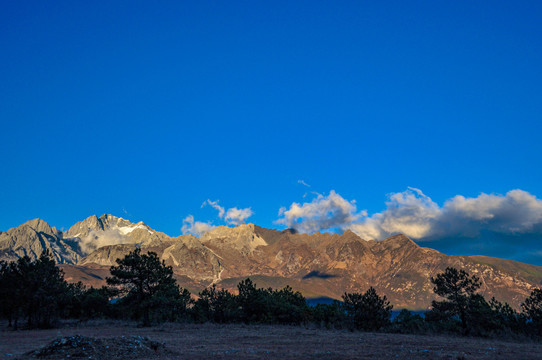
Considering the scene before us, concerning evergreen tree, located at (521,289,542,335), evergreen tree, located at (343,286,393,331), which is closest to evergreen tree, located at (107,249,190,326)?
evergreen tree, located at (343,286,393,331)

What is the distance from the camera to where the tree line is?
4541cm

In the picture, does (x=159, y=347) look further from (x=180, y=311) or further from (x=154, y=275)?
(x=180, y=311)

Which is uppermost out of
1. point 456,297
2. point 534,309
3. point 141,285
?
point 141,285

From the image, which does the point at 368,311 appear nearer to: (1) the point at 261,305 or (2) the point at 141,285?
(1) the point at 261,305

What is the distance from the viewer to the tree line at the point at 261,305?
4541cm

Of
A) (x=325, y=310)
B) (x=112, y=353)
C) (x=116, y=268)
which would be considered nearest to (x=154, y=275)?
(x=116, y=268)

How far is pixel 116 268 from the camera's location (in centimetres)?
5738

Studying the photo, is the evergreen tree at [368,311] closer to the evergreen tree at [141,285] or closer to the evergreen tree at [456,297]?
the evergreen tree at [456,297]

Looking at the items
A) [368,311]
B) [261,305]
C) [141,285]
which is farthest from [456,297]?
[141,285]

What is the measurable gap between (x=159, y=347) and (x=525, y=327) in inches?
2022

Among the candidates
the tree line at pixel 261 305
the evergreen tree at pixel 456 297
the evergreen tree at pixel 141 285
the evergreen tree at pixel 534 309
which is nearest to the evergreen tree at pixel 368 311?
the tree line at pixel 261 305

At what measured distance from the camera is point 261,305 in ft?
206

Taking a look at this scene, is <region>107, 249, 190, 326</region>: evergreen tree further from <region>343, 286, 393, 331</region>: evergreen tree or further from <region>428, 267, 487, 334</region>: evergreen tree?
<region>428, 267, 487, 334</region>: evergreen tree

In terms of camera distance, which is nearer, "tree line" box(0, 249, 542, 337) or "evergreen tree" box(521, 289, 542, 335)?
"tree line" box(0, 249, 542, 337)
